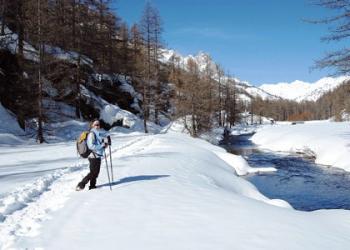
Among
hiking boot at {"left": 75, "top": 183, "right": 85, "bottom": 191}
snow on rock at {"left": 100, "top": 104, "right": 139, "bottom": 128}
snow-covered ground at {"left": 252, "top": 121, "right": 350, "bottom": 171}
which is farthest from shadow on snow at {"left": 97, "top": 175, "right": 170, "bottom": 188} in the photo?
snow on rock at {"left": 100, "top": 104, "right": 139, "bottom": 128}

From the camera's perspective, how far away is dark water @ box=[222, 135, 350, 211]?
16.1 metres

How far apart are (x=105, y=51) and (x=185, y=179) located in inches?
1651

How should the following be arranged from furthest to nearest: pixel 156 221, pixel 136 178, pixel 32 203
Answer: pixel 136 178 < pixel 32 203 < pixel 156 221

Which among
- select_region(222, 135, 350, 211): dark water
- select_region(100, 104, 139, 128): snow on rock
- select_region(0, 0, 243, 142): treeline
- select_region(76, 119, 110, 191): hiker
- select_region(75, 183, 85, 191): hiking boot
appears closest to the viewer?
select_region(75, 183, 85, 191): hiking boot

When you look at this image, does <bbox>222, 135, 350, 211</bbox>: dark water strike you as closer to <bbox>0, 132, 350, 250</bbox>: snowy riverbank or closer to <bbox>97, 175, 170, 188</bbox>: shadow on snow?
<bbox>0, 132, 350, 250</bbox>: snowy riverbank

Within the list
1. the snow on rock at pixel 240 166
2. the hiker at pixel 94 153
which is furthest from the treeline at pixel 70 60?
the hiker at pixel 94 153

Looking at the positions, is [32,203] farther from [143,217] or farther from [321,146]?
[321,146]

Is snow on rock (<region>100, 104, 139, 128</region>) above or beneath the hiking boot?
above

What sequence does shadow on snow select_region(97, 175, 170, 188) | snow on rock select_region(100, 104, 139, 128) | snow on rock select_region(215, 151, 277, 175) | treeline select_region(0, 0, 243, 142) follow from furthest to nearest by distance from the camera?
snow on rock select_region(100, 104, 139, 128) → treeline select_region(0, 0, 243, 142) → snow on rock select_region(215, 151, 277, 175) → shadow on snow select_region(97, 175, 170, 188)

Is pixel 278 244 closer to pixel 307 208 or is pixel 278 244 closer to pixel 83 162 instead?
pixel 307 208

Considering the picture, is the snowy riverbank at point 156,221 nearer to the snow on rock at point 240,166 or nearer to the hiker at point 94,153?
the hiker at point 94,153

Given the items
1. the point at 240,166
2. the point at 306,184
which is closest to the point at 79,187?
the point at 306,184

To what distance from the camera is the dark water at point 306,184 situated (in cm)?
1609

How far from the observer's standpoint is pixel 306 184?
20156 millimetres
